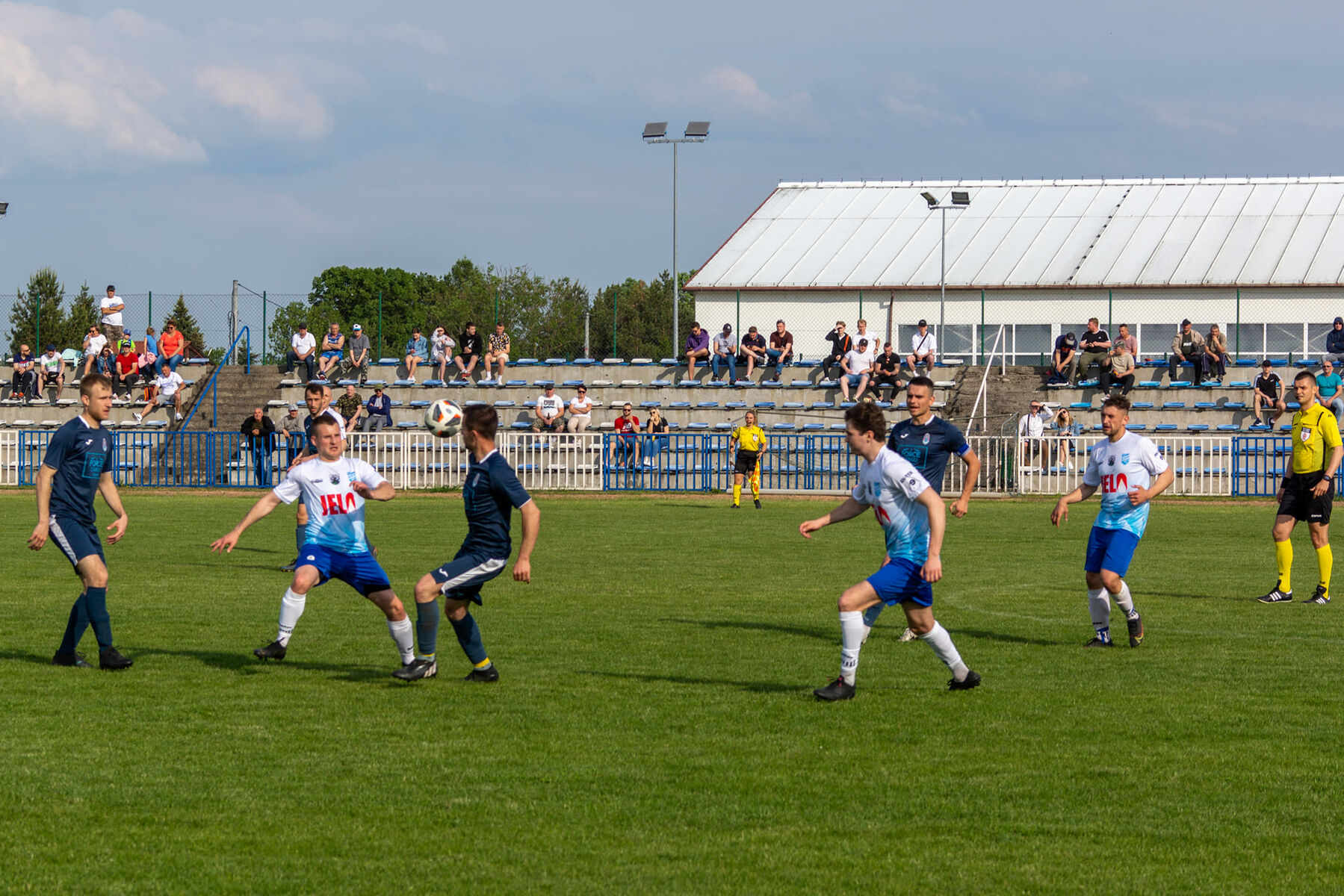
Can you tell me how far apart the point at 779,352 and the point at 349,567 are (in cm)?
2850

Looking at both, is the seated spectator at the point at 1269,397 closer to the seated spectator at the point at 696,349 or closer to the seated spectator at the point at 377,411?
the seated spectator at the point at 696,349

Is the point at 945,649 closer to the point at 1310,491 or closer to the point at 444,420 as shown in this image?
the point at 444,420

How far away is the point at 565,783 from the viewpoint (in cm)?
650

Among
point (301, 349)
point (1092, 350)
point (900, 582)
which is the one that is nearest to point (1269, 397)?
point (1092, 350)

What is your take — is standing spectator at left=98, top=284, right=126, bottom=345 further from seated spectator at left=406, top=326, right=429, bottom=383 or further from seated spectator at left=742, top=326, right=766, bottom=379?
seated spectator at left=742, top=326, right=766, bottom=379

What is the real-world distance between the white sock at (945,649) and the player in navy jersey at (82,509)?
5.21 metres

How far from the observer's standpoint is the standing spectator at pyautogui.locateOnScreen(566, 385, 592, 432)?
33.0 metres

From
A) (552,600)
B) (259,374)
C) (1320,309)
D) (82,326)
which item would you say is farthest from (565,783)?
(82,326)

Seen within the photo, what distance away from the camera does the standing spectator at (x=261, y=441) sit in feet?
105

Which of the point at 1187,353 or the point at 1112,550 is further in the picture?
the point at 1187,353

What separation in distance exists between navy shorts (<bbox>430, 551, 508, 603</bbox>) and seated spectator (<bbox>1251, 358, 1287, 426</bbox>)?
87.2 ft

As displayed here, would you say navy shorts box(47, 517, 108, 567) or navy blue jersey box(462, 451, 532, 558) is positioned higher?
navy blue jersey box(462, 451, 532, 558)

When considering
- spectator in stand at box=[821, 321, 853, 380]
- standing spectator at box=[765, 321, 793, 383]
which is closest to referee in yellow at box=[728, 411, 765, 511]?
spectator in stand at box=[821, 321, 853, 380]

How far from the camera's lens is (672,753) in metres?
7.08
